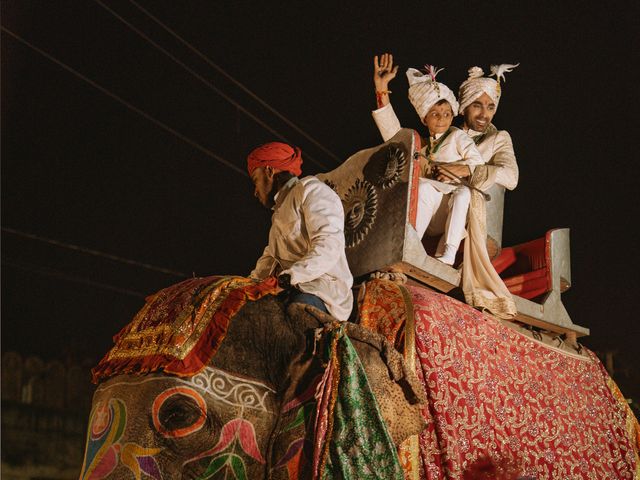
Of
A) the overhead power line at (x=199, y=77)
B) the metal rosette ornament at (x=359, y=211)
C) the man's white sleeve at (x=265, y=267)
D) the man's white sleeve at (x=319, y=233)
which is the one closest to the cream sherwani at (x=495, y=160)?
the metal rosette ornament at (x=359, y=211)

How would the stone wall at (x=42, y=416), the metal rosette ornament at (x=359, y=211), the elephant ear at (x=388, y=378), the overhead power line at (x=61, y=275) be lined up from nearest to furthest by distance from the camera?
the elephant ear at (x=388, y=378) < the metal rosette ornament at (x=359, y=211) < the overhead power line at (x=61, y=275) < the stone wall at (x=42, y=416)

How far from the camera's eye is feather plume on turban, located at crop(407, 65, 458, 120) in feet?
15.1

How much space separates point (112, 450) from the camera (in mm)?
2611

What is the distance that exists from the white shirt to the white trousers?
1035 mm

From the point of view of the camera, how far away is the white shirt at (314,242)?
3074 mm

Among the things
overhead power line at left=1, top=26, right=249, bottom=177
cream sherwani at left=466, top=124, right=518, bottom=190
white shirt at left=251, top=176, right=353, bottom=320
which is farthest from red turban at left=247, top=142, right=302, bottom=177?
overhead power line at left=1, top=26, right=249, bottom=177

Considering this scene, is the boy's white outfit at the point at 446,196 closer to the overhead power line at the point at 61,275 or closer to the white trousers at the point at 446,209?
the white trousers at the point at 446,209

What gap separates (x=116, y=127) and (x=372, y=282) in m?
3.51

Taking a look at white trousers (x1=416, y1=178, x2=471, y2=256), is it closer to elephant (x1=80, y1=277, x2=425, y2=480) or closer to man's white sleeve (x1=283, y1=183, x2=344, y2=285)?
man's white sleeve (x1=283, y1=183, x2=344, y2=285)

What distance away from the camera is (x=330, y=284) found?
125 inches

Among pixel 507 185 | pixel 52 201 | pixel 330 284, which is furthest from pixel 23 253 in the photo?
pixel 330 284

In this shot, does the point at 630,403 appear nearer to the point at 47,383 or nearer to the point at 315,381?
the point at 315,381

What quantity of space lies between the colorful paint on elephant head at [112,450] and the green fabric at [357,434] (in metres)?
0.49

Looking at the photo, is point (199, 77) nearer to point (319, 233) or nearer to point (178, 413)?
point (319, 233)
